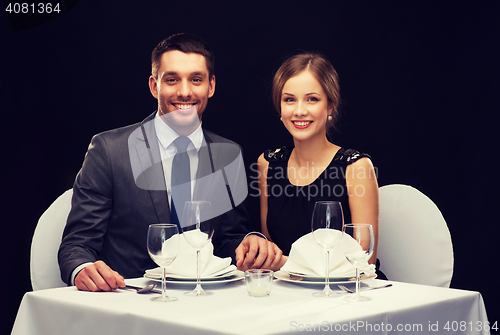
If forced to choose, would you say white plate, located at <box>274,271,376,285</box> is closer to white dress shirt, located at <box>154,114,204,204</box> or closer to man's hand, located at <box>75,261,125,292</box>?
man's hand, located at <box>75,261,125,292</box>

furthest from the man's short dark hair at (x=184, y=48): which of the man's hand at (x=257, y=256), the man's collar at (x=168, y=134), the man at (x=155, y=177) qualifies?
the man's hand at (x=257, y=256)

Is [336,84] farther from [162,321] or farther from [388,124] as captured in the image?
[162,321]

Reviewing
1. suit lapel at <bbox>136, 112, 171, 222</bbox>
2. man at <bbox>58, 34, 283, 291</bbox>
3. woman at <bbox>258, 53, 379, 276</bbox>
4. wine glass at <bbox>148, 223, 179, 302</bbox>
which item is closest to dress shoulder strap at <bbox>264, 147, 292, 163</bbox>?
woman at <bbox>258, 53, 379, 276</bbox>

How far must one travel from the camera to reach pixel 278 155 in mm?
2588

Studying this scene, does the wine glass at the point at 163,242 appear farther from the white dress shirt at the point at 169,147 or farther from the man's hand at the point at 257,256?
the white dress shirt at the point at 169,147

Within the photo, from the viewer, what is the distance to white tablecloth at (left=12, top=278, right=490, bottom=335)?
1.06 metres

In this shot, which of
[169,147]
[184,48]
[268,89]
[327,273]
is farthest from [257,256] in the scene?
[268,89]

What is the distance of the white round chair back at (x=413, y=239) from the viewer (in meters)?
1.96

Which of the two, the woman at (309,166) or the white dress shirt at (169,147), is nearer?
the white dress shirt at (169,147)

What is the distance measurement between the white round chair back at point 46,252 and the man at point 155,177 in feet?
0.18

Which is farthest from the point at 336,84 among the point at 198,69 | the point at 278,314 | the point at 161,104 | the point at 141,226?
the point at 278,314

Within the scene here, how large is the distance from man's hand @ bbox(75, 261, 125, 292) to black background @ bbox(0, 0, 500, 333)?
53.6 inches

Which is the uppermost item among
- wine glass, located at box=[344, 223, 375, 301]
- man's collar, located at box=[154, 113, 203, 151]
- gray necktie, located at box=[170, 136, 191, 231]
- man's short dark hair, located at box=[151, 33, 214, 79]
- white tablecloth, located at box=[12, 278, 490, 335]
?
man's short dark hair, located at box=[151, 33, 214, 79]

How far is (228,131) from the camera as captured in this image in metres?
3.03
